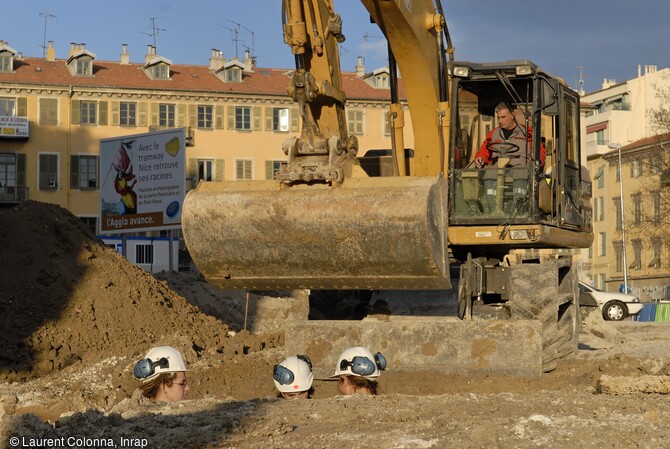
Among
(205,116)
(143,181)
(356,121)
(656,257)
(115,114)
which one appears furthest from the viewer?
(656,257)

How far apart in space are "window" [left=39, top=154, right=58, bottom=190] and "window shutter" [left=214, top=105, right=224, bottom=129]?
9360mm

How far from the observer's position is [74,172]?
222 ft

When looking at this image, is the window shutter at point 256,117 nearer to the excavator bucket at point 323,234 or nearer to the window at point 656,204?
the window at point 656,204

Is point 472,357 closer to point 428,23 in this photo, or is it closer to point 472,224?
point 472,224

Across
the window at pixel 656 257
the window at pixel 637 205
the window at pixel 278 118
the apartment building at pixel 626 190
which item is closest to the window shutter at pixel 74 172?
the window at pixel 278 118

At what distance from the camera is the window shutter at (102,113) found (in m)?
68.4

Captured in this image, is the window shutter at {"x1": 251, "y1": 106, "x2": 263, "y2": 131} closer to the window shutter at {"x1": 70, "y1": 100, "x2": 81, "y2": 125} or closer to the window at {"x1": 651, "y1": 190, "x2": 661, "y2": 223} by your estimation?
the window shutter at {"x1": 70, "y1": 100, "x2": 81, "y2": 125}

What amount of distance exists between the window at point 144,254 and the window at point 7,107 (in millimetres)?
16704

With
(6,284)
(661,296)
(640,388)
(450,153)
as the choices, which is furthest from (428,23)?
(661,296)

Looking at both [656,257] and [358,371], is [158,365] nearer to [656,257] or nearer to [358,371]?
[358,371]

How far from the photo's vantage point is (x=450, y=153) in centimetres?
1259

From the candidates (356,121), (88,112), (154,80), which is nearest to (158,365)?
(88,112)

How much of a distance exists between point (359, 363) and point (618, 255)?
7196 centimetres

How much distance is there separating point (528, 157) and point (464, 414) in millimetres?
4333
